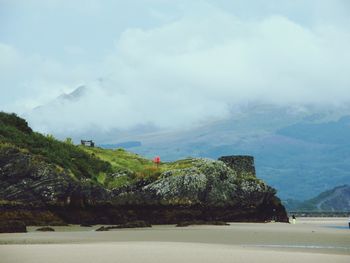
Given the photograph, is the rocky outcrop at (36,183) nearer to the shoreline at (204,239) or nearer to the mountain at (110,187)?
the mountain at (110,187)

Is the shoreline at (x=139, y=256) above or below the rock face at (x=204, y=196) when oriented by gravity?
below

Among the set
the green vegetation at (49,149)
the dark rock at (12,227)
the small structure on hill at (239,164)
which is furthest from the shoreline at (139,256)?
the small structure on hill at (239,164)

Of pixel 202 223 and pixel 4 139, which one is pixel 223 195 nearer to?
pixel 202 223

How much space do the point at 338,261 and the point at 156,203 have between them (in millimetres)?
29559

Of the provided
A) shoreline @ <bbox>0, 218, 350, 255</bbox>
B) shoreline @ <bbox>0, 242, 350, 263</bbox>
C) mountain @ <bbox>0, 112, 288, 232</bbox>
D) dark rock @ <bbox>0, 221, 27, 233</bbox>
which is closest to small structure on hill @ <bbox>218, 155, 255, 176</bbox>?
mountain @ <bbox>0, 112, 288, 232</bbox>

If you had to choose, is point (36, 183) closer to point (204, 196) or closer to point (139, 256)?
point (204, 196)

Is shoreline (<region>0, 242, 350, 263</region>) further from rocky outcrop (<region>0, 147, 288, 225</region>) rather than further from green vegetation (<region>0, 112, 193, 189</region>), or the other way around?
green vegetation (<region>0, 112, 193, 189</region>)

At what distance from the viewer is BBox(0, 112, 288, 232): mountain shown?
1457 inches

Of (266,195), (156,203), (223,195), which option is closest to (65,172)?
(156,203)

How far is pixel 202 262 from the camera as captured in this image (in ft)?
46.8

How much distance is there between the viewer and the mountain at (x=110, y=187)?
37000 millimetres

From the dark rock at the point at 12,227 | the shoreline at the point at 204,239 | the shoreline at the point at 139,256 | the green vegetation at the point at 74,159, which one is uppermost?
the green vegetation at the point at 74,159

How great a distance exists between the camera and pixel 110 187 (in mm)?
45969

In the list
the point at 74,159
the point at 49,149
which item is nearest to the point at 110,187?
the point at 74,159
